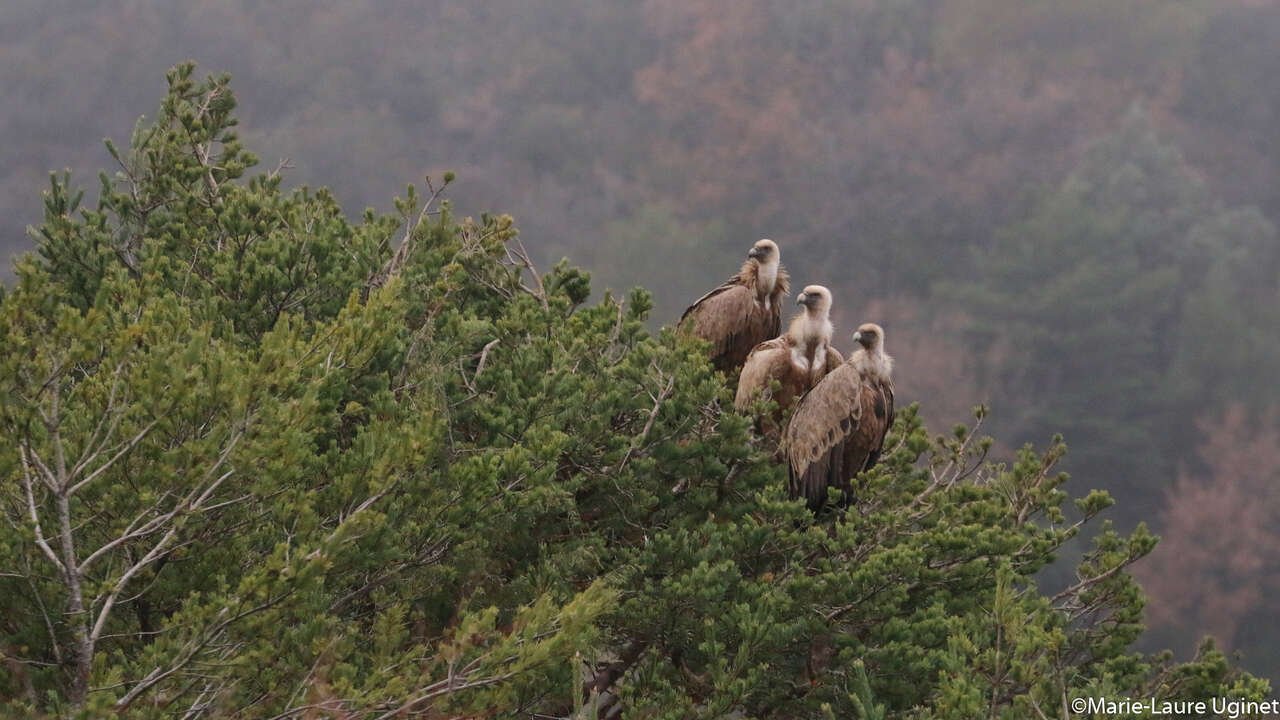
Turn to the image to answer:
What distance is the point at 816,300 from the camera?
412 inches

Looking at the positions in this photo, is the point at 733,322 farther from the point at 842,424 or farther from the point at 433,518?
the point at 433,518

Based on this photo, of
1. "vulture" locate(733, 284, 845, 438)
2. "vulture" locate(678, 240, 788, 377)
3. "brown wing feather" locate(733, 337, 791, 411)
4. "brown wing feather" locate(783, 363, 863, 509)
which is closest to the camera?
"brown wing feather" locate(783, 363, 863, 509)

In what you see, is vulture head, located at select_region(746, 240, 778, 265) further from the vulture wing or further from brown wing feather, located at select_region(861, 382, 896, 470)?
brown wing feather, located at select_region(861, 382, 896, 470)

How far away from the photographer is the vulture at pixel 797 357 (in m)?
10.2

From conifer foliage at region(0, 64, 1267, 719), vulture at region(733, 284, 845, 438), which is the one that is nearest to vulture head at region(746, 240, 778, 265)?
vulture at region(733, 284, 845, 438)

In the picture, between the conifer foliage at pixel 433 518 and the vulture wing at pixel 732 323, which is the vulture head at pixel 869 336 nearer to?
the conifer foliage at pixel 433 518

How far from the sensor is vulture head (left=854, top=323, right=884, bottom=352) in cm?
1007

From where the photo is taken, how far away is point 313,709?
5.92 m

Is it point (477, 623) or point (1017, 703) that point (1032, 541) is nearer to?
point (1017, 703)

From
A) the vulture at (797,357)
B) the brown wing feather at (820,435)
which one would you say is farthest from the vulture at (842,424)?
the vulture at (797,357)

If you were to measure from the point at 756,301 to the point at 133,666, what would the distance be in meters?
7.22

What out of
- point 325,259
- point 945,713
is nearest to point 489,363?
point 325,259

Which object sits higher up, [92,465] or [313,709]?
[92,465]

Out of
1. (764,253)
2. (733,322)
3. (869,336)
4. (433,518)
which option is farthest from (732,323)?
(433,518)
